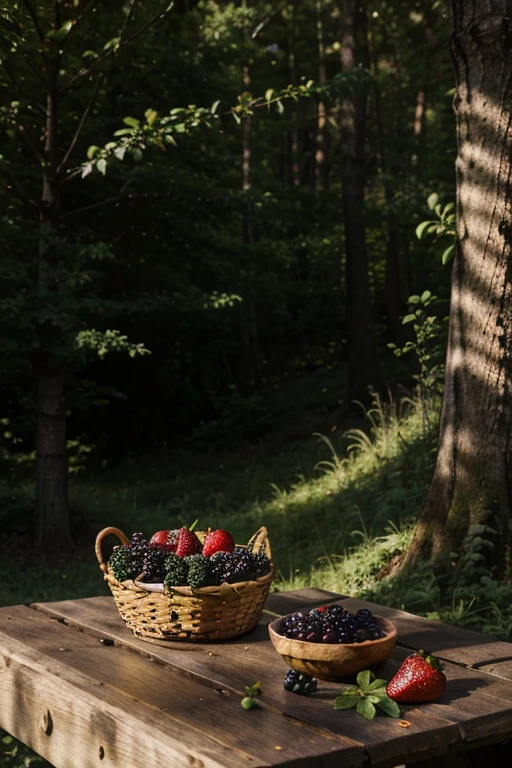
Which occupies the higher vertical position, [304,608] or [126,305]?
[126,305]

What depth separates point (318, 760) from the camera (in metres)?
2.03

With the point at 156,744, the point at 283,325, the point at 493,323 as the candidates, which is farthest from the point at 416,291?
the point at 156,744

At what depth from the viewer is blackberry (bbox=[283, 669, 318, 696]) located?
8.14 feet

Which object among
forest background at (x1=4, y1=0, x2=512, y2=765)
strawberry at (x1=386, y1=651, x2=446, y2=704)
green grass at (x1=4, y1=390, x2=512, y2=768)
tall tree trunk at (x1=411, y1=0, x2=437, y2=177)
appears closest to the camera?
strawberry at (x1=386, y1=651, x2=446, y2=704)

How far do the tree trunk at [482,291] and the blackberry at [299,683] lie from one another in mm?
2988

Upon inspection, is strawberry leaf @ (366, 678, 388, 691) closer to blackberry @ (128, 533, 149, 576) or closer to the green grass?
blackberry @ (128, 533, 149, 576)

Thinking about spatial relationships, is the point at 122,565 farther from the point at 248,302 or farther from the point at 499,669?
the point at 248,302

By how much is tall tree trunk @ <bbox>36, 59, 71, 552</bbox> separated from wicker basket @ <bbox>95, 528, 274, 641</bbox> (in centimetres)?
588

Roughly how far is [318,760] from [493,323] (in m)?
3.72

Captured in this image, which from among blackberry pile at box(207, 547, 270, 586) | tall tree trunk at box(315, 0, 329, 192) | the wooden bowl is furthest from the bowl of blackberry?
tall tree trunk at box(315, 0, 329, 192)

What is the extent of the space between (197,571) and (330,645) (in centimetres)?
56

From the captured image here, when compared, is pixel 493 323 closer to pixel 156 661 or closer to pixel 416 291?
pixel 156 661

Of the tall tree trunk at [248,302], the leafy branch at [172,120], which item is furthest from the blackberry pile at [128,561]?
the tall tree trunk at [248,302]

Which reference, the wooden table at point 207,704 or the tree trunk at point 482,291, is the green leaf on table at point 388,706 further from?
the tree trunk at point 482,291
